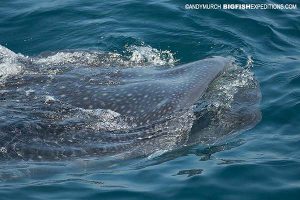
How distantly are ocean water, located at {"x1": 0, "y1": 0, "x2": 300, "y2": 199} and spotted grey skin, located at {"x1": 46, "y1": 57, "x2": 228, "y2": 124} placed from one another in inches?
11.7

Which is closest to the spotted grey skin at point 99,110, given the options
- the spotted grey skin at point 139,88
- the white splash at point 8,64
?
the spotted grey skin at point 139,88

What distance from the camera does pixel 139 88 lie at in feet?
27.8

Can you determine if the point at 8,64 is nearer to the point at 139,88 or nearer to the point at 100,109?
the point at 100,109

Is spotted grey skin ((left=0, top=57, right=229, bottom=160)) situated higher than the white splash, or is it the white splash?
the white splash

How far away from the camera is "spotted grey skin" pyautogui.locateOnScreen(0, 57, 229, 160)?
743 cm

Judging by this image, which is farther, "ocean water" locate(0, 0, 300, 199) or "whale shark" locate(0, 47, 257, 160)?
"whale shark" locate(0, 47, 257, 160)

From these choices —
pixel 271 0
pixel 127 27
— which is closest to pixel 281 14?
pixel 271 0

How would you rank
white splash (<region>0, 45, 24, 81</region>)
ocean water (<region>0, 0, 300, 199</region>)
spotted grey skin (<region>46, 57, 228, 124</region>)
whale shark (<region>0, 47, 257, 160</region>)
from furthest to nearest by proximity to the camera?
white splash (<region>0, 45, 24, 81</region>) < spotted grey skin (<region>46, 57, 228, 124</region>) < whale shark (<region>0, 47, 257, 160</region>) < ocean water (<region>0, 0, 300, 199</region>)

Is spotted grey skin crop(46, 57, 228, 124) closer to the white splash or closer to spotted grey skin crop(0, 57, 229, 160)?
spotted grey skin crop(0, 57, 229, 160)

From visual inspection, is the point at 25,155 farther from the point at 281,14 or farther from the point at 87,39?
the point at 281,14

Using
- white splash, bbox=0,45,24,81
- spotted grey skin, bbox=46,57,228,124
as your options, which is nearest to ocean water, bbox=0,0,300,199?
white splash, bbox=0,45,24,81

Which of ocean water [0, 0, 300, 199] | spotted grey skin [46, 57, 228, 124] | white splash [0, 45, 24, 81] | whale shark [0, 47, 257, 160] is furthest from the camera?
white splash [0, 45, 24, 81]

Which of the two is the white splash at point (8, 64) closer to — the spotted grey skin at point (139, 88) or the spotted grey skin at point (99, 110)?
the spotted grey skin at point (99, 110)

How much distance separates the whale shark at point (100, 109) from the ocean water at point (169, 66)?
9cm
